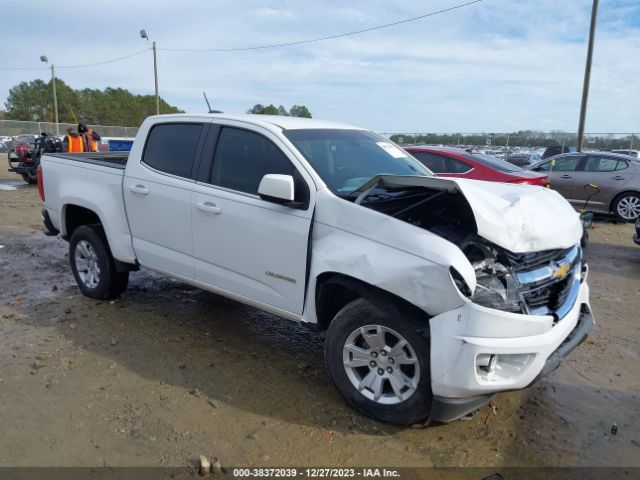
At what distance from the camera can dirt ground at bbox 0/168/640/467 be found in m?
3.06

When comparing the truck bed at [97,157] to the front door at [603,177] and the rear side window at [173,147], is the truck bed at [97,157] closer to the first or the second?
the rear side window at [173,147]

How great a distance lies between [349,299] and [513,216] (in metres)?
1.21

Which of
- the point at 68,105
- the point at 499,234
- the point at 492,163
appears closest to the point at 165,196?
the point at 499,234

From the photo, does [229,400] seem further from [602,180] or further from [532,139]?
[532,139]

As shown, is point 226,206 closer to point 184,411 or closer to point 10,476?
point 184,411

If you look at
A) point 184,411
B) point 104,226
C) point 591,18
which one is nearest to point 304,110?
point 591,18

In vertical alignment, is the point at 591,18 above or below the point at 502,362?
above

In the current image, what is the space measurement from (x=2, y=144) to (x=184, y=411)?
123 feet

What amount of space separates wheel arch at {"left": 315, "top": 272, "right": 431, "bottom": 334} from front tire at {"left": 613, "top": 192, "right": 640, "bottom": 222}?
1015 cm

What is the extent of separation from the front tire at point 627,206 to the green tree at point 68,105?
78.1m

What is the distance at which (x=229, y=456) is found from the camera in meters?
3.02

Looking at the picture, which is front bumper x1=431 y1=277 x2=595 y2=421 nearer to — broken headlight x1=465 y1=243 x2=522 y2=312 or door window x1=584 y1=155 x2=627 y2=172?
broken headlight x1=465 y1=243 x2=522 y2=312

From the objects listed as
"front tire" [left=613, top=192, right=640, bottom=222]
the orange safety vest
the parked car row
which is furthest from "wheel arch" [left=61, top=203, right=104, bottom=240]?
the orange safety vest

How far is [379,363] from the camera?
3.30 m
